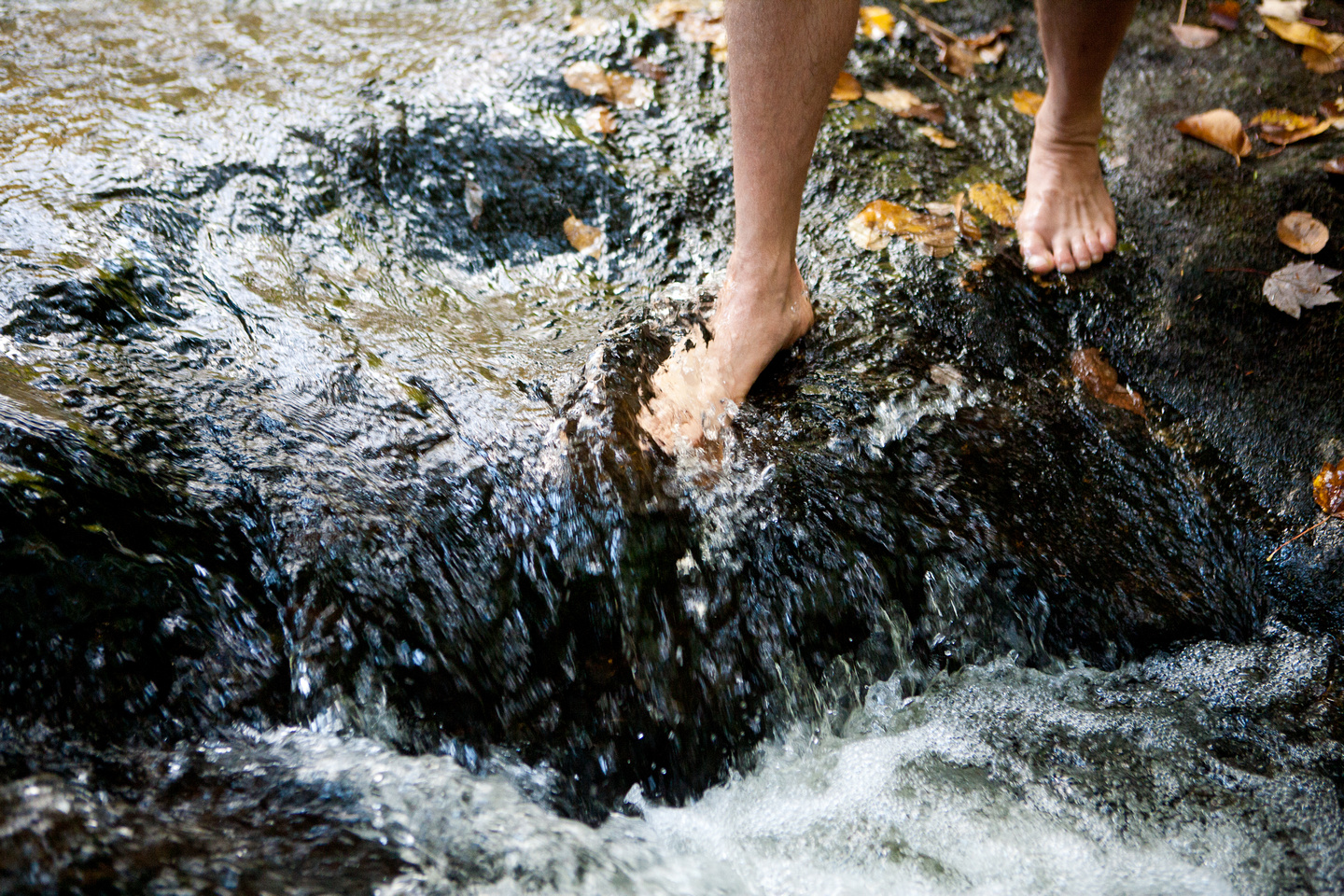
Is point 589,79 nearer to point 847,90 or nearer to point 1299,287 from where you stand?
point 847,90

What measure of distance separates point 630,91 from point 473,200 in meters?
0.62

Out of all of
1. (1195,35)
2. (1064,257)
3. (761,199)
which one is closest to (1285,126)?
(1195,35)

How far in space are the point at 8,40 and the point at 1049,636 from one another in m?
3.11

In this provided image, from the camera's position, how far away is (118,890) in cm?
92

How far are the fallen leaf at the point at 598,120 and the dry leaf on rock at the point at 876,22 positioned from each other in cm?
98

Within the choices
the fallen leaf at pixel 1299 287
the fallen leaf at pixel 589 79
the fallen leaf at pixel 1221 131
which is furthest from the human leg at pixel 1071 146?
the fallen leaf at pixel 589 79

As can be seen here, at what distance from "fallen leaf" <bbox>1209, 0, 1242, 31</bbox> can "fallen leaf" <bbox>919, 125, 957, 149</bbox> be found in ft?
4.17

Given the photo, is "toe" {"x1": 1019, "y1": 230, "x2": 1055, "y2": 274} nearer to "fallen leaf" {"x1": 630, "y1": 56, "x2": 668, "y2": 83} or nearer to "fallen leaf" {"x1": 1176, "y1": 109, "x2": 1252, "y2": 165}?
"fallen leaf" {"x1": 1176, "y1": 109, "x2": 1252, "y2": 165}

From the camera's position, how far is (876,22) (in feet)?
9.27

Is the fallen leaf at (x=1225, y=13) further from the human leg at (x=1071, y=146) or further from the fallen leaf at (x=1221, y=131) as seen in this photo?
the human leg at (x=1071, y=146)

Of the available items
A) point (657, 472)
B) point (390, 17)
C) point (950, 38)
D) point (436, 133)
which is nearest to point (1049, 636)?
point (657, 472)

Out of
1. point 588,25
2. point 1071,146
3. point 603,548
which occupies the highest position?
point 588,25

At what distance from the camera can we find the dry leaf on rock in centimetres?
278

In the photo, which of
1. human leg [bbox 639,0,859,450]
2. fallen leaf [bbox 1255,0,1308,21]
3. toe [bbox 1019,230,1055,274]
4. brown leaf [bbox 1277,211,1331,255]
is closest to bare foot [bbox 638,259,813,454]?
human leg [bbox 639,0,859,450]
